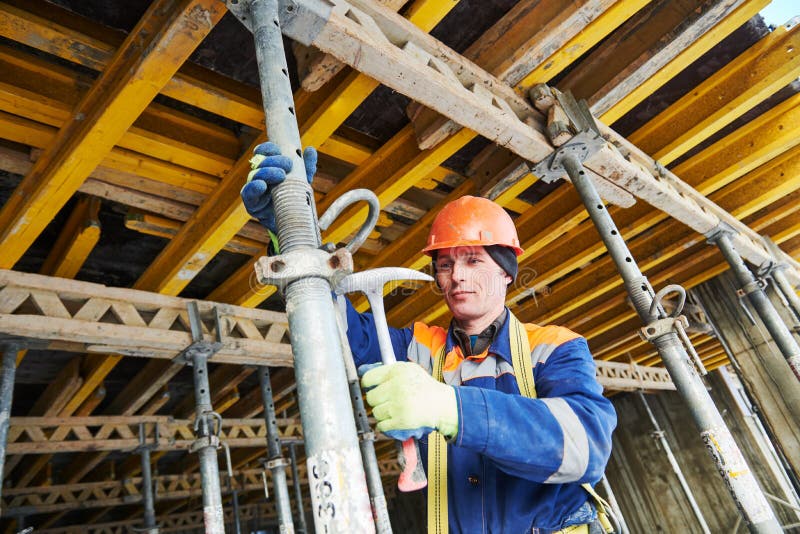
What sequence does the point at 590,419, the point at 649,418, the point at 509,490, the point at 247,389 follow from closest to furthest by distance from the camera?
the point at 590,419 < the point at 509,490 < the point at 247,389 < the point at 649,418

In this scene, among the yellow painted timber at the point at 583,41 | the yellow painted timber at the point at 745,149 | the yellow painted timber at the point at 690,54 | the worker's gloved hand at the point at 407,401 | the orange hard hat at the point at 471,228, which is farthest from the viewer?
the yellow painted timber at the point at 745,149

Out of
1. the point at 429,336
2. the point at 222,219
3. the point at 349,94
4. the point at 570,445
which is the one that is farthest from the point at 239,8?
the point at 222,219

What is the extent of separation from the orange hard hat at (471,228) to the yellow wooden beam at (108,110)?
1.82 metres

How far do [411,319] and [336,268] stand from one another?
6.45 m


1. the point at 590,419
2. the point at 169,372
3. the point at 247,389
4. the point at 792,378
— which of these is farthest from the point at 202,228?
the point at 792,378

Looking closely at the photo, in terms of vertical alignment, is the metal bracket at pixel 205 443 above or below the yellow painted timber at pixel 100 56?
below

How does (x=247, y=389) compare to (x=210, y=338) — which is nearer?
(x=210, y=338)

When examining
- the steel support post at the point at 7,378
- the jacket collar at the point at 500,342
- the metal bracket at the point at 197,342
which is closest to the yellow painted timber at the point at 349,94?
the jacket collar at the point at 500,342

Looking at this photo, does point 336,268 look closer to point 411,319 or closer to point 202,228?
point 202,228

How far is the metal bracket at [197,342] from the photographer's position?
578 centimetres

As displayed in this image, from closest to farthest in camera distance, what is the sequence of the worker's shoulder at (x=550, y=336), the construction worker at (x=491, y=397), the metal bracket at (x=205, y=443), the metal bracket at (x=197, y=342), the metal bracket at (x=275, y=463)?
the construction worker at (x=491, y=397)
the worker's shoulder at (x=550, y=336)
the metal bracket at (x=205, y=443)
the metal bracket at (x=197, y=342)
the metal bracket at (x=275, y=463)

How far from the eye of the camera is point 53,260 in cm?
568

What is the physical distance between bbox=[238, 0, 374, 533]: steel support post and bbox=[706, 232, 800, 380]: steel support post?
655cm

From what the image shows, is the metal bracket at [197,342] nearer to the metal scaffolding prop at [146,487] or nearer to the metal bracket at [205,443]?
the metal bracket at [205,443]
